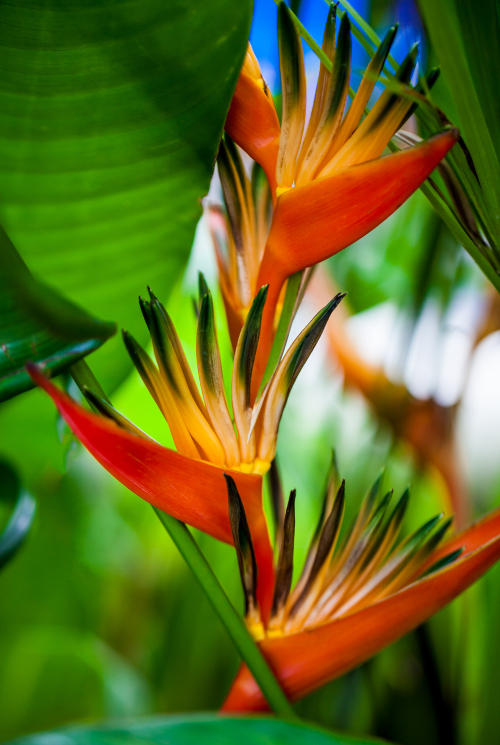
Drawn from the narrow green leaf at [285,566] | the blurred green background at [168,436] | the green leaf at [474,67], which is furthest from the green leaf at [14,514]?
the green leaf at [474,67]

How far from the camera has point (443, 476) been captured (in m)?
0.54

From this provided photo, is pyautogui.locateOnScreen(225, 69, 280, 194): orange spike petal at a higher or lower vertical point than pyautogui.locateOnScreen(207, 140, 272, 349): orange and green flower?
higher

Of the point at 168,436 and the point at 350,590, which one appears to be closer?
the point at 350,590

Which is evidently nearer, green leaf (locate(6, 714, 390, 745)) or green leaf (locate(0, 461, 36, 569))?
green leaf (locate(6, 714, 390, 745))

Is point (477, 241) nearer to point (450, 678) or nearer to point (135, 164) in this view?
point (135, 164)

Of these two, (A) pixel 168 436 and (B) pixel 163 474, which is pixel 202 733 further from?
(A) pixel 168 436

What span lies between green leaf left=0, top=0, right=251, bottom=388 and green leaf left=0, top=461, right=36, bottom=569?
12cm

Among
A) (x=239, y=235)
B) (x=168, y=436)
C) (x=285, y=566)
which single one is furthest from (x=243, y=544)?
(x=168, y=436)

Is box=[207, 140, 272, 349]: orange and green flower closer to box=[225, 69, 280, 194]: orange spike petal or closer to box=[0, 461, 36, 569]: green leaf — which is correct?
box=[225, 69, 280, 194]: orange spike petal

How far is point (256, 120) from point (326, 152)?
0.11ft

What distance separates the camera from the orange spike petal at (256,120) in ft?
0.69

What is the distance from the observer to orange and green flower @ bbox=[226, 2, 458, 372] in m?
0.18

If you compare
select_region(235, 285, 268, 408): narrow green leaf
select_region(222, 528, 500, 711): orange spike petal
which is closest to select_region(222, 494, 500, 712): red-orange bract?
select_region(222, 528, 500, 711): orange spike petal

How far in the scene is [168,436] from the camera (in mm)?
596
